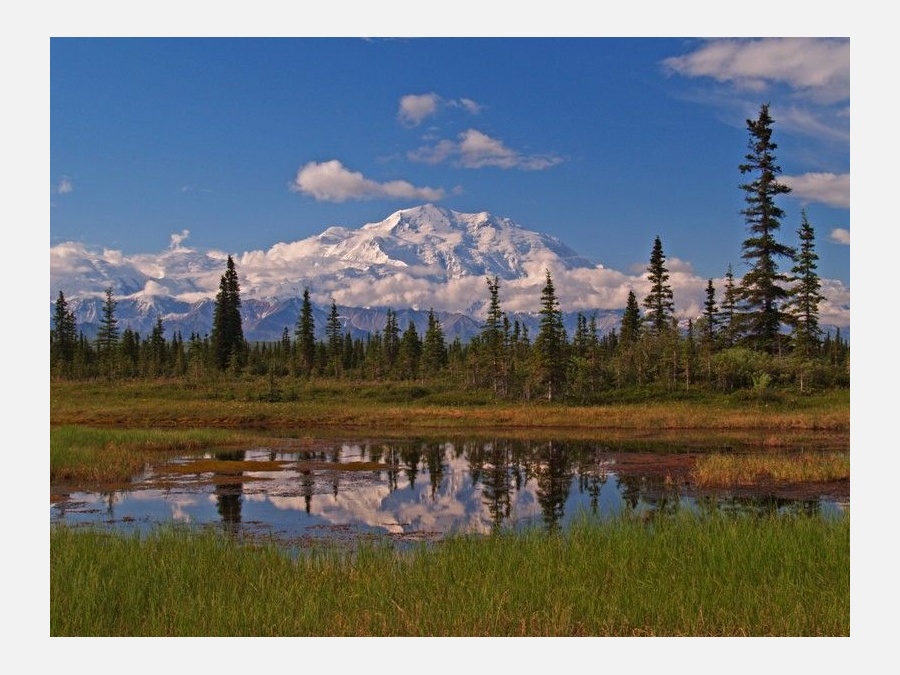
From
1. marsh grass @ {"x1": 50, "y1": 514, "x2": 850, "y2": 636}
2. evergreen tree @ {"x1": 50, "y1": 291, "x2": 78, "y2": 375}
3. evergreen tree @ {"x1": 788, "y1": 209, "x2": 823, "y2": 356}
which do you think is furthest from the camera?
evergreen tree @ {"x1": 50, "y1": 291, "x2": 78, "y2": 375}

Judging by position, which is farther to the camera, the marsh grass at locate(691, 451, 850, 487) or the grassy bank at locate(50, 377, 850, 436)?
the grassy bank at locate(50, 377, 850, 436)


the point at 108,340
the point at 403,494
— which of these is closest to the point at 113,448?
the point at 403,494

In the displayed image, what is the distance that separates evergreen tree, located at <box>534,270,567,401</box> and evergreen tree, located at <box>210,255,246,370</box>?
41.2m

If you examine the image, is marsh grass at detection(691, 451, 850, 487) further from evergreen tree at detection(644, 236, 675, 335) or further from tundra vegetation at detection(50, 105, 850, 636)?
evergreen tree at detection(644, 236, 675, 335)

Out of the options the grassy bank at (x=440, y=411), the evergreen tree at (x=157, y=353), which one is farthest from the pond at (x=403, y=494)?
the evergreen tree at (x=157, y=353)

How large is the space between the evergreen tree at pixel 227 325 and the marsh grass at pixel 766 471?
70343 millimetres

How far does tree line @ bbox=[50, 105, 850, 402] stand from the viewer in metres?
54.2

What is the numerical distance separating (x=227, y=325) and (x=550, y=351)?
46.8m

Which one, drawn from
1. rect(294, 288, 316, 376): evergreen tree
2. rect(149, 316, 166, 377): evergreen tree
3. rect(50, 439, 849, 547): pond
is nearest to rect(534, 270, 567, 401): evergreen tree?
rect(50, 439, 849, 547): pond

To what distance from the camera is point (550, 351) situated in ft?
197

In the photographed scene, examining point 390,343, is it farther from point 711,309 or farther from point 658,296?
point 711,309

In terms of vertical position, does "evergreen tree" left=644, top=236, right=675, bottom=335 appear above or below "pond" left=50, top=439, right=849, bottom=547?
above

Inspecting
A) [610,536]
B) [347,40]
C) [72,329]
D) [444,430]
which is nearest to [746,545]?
[610,536]
